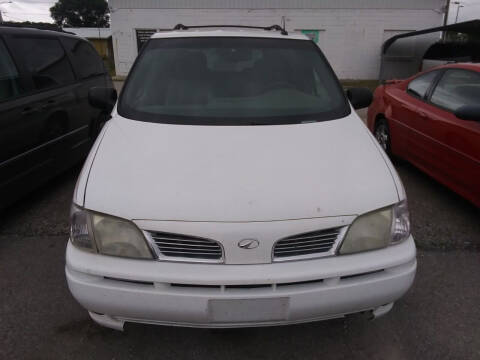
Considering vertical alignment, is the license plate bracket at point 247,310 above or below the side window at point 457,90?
below

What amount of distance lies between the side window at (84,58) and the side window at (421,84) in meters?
4.02

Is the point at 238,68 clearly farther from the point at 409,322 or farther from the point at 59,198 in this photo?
the point at 59,198

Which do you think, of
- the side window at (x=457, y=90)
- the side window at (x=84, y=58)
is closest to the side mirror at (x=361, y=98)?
the side window at (x=457, y=90)

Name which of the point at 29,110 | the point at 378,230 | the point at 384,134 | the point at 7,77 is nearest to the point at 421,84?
the point at 384,134

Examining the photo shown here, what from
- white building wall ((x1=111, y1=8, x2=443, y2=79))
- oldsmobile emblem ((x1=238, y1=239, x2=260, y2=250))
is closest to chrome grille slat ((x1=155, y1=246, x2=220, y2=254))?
oldsmobile emblem ((x1=238, y1=239, x2=260, y2=250))

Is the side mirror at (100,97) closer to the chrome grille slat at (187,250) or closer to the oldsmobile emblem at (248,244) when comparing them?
the chrome grille slat at (187,250)

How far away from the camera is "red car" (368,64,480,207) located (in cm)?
359

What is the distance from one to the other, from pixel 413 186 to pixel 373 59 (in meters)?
15.9

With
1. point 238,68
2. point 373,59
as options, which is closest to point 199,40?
point 238,68

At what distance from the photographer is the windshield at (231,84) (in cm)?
269

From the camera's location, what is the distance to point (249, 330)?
94.3 inches

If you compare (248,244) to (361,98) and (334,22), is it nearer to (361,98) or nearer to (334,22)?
(361,98)

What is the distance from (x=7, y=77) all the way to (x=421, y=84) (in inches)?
172

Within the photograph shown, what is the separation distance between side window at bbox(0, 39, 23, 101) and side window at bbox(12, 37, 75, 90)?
15cm
